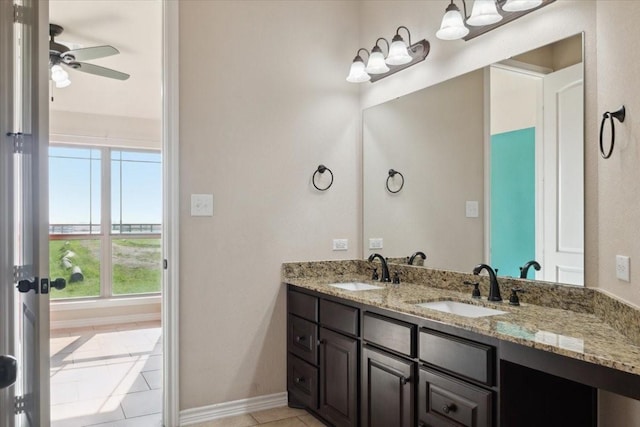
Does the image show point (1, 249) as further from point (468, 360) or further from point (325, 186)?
point (325, 186)

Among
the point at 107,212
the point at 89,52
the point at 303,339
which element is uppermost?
the point at 89,52

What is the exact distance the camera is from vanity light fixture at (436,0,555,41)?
2.17 meters

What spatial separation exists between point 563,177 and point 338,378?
1505 millimetres

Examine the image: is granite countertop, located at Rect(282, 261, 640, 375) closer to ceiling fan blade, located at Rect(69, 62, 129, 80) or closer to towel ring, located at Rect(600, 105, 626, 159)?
towel ring, located at Rect(600, 105, 626, 159)

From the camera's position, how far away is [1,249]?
1438 mm

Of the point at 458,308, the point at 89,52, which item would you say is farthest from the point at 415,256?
the point at 89,52

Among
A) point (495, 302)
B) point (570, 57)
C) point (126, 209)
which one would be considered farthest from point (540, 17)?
point (126, 209)

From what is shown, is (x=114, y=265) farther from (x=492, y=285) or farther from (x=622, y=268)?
(x=622, y=268)

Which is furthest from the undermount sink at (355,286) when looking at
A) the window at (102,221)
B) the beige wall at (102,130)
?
the beige wall at (102,130)

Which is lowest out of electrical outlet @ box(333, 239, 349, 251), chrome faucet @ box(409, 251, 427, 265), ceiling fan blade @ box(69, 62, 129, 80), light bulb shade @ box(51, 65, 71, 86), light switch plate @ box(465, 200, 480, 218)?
chrome faucet @ box(409, 251, 427, 265)

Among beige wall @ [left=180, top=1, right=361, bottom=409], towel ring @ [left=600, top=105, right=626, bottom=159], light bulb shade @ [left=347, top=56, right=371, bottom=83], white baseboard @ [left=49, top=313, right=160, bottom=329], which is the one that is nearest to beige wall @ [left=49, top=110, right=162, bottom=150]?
white baseboard @ [left=49, top=313, right=160, bottom=329]

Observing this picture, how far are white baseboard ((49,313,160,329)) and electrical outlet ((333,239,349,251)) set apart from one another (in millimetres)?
3665

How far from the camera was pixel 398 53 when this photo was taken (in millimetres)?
2889

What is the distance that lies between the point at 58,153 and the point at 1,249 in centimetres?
484
